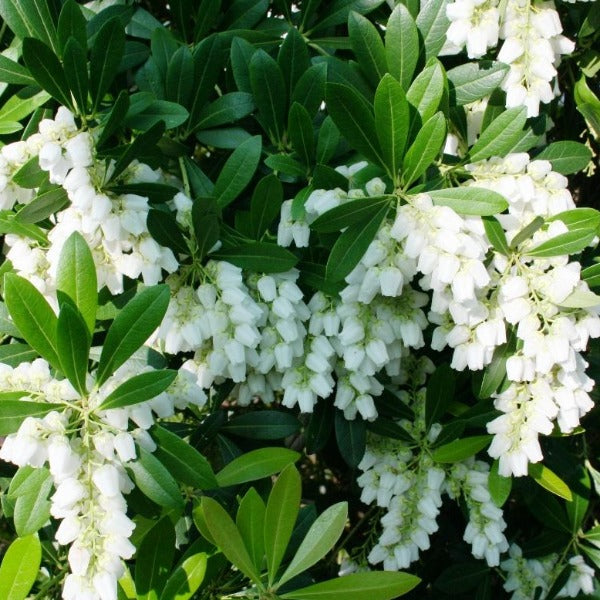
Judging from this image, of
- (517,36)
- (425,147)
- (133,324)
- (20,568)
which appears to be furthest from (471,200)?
(20,568)

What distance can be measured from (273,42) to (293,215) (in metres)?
0.43

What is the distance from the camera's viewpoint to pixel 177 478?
1365 millimetres

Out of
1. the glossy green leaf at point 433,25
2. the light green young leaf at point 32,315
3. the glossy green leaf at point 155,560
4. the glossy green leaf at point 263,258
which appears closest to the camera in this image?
the light green young leaf at point 32,315

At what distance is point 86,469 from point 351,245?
553 mm

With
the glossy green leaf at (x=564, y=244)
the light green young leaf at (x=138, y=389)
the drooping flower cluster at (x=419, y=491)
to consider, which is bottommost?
the drooping flower cluster at (x=419, y=491)

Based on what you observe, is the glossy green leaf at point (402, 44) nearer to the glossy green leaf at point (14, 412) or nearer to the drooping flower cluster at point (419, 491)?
the drooping flower cluster at point (419, 491)

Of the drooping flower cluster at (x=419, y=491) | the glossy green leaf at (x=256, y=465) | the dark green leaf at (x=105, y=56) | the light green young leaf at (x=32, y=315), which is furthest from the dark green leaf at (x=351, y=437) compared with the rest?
the dark green leaf at (x=105, y=56)

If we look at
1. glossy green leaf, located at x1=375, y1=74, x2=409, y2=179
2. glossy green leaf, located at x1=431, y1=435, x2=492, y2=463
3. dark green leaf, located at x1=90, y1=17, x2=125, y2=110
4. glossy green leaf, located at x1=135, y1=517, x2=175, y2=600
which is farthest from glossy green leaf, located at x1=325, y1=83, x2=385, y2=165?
glossy green leaf, located at x1=135, y1=517, x2=175, y2=600

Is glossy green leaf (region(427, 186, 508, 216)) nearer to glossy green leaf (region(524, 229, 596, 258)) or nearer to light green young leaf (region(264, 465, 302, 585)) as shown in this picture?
glossy green leaf (region(524, 229, 596, 258))

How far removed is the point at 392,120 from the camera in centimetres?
142

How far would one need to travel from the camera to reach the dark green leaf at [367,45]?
5.22 ft

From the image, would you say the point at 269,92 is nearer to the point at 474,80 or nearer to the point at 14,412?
the point at 474,80

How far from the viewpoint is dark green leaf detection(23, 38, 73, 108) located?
1.37m

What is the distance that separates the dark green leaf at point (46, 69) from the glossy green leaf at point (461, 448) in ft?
3.13
